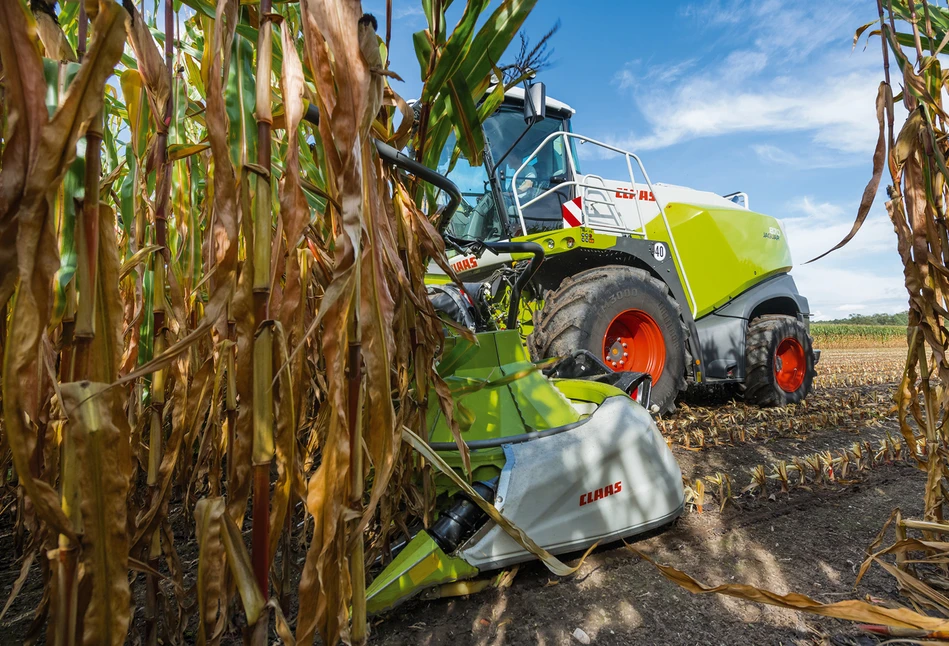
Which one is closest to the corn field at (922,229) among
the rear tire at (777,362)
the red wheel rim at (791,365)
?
the rear tire at (777,362)

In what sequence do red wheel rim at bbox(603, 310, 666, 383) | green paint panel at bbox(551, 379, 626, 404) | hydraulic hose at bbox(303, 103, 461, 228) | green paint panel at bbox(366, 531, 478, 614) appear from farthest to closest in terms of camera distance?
red wheel rim at bbox(603, 310, 666, 383) < green paint panel at bbox(551, 379, 626, 404) < green paint panel at bbox(366, 531, 478, 614) < hydraulic hose at bbox(303, 103, 461, 228)

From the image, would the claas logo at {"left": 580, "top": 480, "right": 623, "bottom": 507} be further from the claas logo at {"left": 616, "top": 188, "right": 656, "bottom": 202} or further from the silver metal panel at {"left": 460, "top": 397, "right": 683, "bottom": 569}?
the claas logo at {"left": 616, "top": 188, "right": 656, "bottom": 202}

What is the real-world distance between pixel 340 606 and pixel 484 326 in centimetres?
143

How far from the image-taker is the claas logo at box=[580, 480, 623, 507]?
1.30m

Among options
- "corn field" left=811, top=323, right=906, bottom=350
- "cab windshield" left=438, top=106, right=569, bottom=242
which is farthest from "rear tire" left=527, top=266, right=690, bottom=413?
"corn field" left=811, top=323, right=906, bottom=350

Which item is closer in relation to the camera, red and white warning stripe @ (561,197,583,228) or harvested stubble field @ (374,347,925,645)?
harvested stubble field @ (374,347,925,645)

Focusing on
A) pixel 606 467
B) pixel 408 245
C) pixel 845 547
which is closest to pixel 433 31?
pixel 408 245

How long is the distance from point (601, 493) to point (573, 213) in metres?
2.61

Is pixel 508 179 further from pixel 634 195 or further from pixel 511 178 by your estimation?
pixel 634 195

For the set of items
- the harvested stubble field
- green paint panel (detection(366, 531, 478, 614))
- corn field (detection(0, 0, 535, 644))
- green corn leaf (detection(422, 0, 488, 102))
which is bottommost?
the harvested stubble field

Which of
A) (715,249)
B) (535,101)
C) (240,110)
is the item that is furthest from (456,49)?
(715,249)

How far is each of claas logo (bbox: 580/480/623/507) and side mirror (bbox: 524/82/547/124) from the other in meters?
1.67

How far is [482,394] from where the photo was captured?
149 centimetres

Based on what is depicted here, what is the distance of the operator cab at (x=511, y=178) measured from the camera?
3.76 metres
